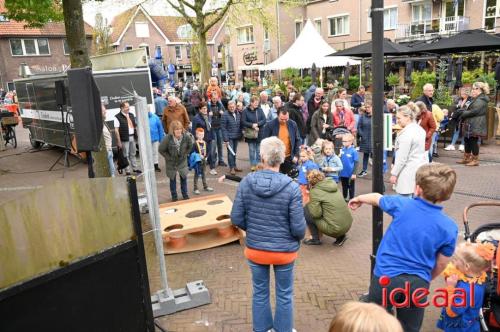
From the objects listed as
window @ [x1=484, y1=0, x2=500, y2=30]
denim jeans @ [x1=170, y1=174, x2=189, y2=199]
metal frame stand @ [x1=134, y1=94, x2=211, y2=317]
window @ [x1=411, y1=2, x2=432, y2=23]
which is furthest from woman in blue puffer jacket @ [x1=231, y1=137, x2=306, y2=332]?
window @ [x1=411, y1=2, x2=432, y2=23]

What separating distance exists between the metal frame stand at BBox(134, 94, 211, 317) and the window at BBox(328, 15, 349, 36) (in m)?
35.0

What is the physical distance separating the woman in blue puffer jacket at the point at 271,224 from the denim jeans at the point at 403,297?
0.77 meters

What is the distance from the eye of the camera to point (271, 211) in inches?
132

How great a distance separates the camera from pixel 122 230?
334 centimetres

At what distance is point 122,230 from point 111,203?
0.23m

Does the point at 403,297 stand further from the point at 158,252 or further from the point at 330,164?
the point at 330,164

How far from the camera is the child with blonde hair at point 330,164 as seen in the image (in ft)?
23.0

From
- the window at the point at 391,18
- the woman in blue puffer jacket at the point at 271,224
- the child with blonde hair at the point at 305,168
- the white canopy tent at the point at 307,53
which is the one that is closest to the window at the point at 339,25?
the window at the point at 391,18

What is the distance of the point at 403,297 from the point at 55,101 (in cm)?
1181

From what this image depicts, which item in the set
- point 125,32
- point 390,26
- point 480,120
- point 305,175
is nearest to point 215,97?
point 305,175

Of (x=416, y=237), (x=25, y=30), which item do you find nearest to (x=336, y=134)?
(x=416, y=237)

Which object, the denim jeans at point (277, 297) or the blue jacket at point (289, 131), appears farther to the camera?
the blue jacket at point (289, 131)

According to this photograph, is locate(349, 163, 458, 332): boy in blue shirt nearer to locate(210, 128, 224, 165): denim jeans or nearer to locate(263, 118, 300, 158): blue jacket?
locate(263, 118, 300, 158): blue jacket

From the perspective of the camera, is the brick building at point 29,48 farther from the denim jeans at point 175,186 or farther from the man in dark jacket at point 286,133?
the man in dark jacket at point 286,133
